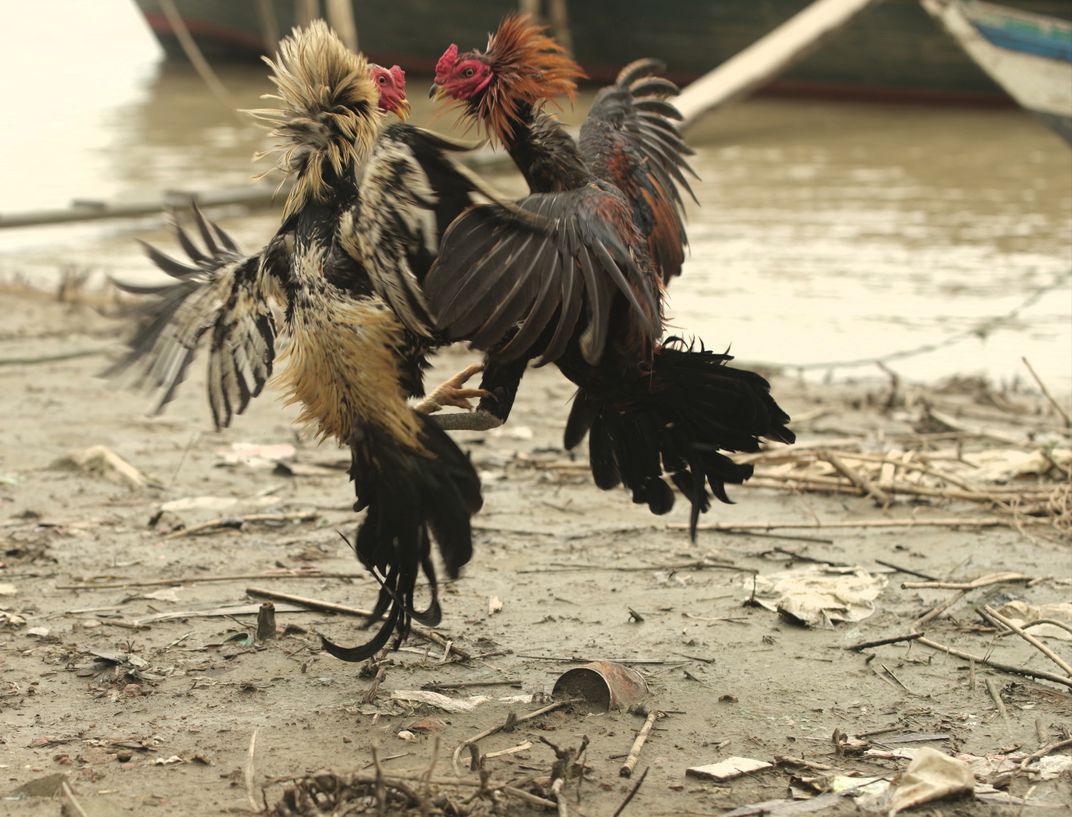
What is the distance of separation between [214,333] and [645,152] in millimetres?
1658

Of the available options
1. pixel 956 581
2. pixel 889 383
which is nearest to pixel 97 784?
pixel 956 581

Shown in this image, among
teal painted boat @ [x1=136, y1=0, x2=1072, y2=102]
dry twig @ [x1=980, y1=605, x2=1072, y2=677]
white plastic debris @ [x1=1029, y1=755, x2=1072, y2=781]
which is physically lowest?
white plastic debris @ [x1=1029, y1=755, x2=1072, y2=781]

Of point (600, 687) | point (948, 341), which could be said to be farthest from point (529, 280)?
point (948, 341)

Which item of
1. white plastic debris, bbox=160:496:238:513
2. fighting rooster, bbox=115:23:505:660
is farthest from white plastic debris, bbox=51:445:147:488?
fighting rooster, bbox=115:23:505:660

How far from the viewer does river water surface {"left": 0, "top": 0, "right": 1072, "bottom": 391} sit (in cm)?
802

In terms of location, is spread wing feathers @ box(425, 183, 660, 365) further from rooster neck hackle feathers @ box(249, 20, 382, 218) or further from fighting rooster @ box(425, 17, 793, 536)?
rooster neck hackle feathers @ box(249, 20, 382, 218)

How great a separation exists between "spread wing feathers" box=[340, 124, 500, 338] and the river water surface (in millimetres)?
4469

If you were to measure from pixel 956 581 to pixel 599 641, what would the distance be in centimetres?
124

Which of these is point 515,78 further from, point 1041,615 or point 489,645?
point 1041,615

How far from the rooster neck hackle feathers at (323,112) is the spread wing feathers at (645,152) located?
992 millimetres

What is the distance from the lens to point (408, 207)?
10.3 feet

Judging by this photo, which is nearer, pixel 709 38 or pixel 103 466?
pixel 103 466

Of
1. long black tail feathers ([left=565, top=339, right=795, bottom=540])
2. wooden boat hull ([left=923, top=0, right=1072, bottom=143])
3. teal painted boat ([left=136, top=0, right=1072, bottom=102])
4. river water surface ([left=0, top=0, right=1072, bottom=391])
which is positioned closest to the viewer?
long black tail feathers ([left=565, top=339, right=795, bottom=540])

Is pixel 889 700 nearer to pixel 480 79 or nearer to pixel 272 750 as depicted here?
pixel 272 750
